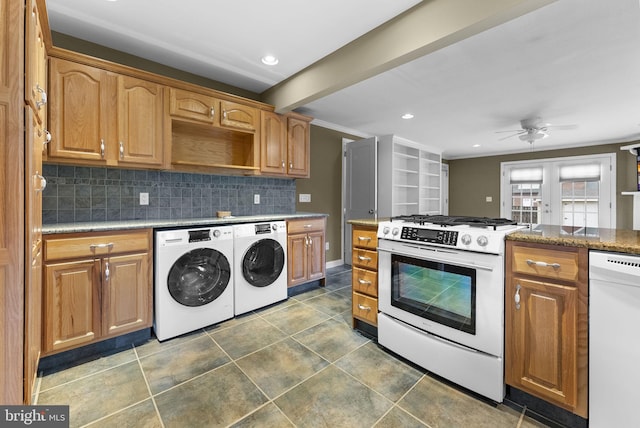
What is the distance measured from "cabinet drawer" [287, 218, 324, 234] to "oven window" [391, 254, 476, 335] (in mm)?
1409

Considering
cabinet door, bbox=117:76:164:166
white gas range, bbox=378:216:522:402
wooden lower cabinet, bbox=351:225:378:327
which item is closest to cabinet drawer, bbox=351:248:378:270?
wooden lower cabinet, bbox=351:225:378:327

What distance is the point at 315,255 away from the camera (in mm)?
3410

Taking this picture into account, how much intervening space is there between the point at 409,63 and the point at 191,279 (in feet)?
8.97

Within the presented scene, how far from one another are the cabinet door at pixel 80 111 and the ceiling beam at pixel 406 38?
168 centimetres

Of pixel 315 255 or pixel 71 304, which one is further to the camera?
pixel 315 255

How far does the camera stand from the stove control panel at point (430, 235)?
1.64 metres

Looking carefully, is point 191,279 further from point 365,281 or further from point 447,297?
point 447,297

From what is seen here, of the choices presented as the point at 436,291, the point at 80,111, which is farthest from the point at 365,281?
the point at 80,111

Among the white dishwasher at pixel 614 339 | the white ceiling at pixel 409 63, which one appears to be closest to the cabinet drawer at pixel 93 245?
the white ceiling at pixel 409 63

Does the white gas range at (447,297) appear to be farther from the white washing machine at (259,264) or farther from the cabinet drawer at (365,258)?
the white washing machine at (259,264)

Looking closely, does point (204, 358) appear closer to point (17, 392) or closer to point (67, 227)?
point (17, 392)

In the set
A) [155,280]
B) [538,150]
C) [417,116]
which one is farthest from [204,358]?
[538,150]

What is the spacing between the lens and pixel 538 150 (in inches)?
243

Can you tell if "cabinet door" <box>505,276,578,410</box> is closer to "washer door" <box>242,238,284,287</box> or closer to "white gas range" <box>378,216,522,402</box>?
"white gas range" <box>378,216,522,402</box>
